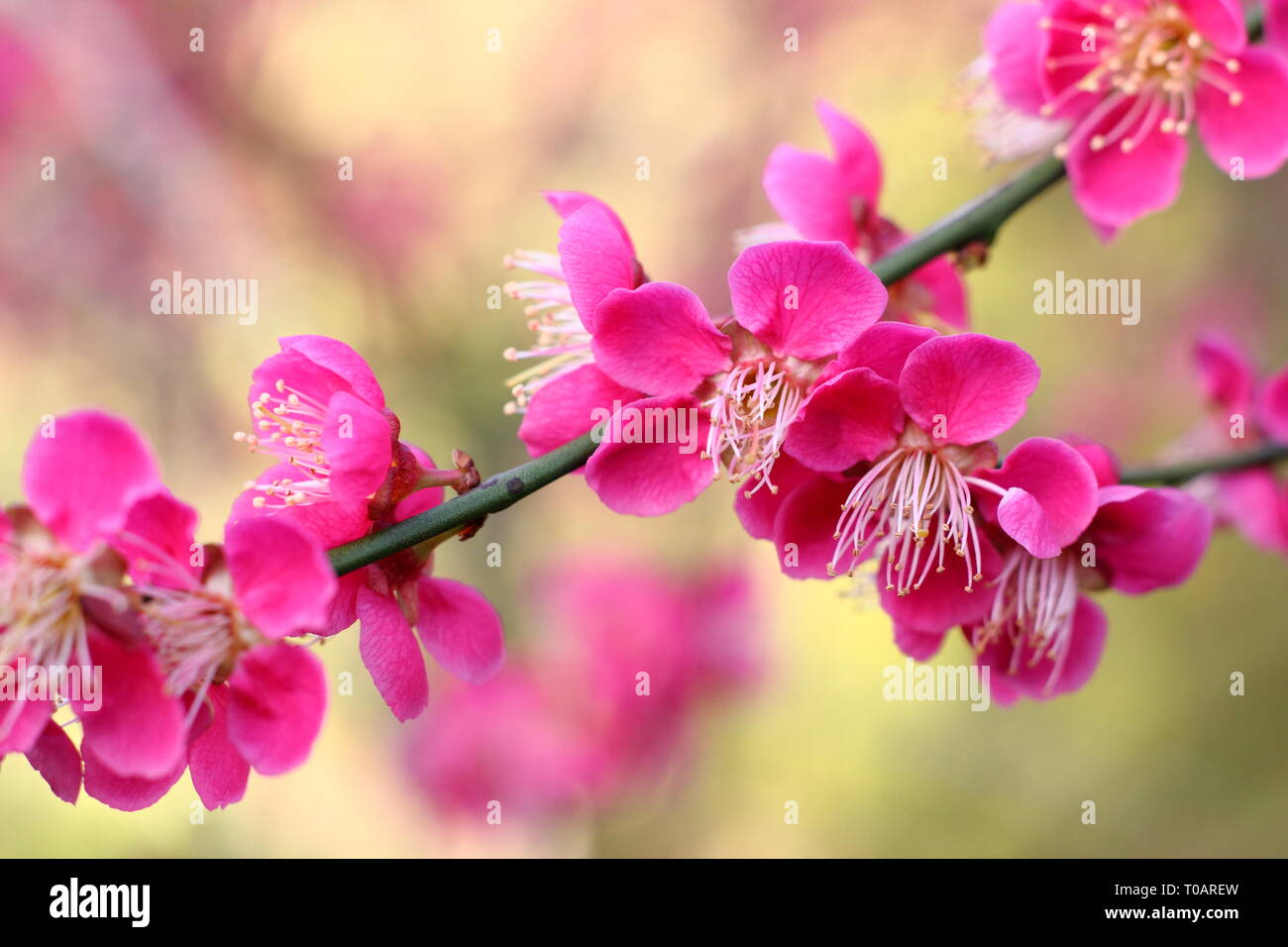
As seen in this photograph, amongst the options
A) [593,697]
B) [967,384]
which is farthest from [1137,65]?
[593,697]

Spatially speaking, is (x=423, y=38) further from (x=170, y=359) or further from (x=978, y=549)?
(x=978, y=549)

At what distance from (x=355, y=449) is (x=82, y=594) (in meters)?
0.18

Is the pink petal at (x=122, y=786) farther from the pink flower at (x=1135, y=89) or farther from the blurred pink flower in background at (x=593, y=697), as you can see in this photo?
the blurred pink flower in background at (x=593, y=697)

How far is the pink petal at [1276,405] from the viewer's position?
44.1 inches

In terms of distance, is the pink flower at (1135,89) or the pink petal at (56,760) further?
the pink flower at (1135,89)

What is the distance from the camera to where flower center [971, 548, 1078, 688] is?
0.85m

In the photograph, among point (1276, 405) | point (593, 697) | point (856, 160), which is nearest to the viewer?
point (856, 160)

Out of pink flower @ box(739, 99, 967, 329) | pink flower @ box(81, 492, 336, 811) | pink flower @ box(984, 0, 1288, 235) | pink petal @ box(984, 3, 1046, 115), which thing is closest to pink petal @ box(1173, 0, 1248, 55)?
pink flower @ box(984, 0, 1288, 235)

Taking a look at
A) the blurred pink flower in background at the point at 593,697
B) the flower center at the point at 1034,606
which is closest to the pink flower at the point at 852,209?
the flower center at the point at 1034,606

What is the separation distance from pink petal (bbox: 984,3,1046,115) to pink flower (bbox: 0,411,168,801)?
31.3 inches

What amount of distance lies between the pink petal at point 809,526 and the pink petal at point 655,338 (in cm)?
12

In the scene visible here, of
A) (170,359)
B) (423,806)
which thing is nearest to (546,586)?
(423,806)

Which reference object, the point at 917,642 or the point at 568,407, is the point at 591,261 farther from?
the point at 917,642

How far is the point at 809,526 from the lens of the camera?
813 mm
